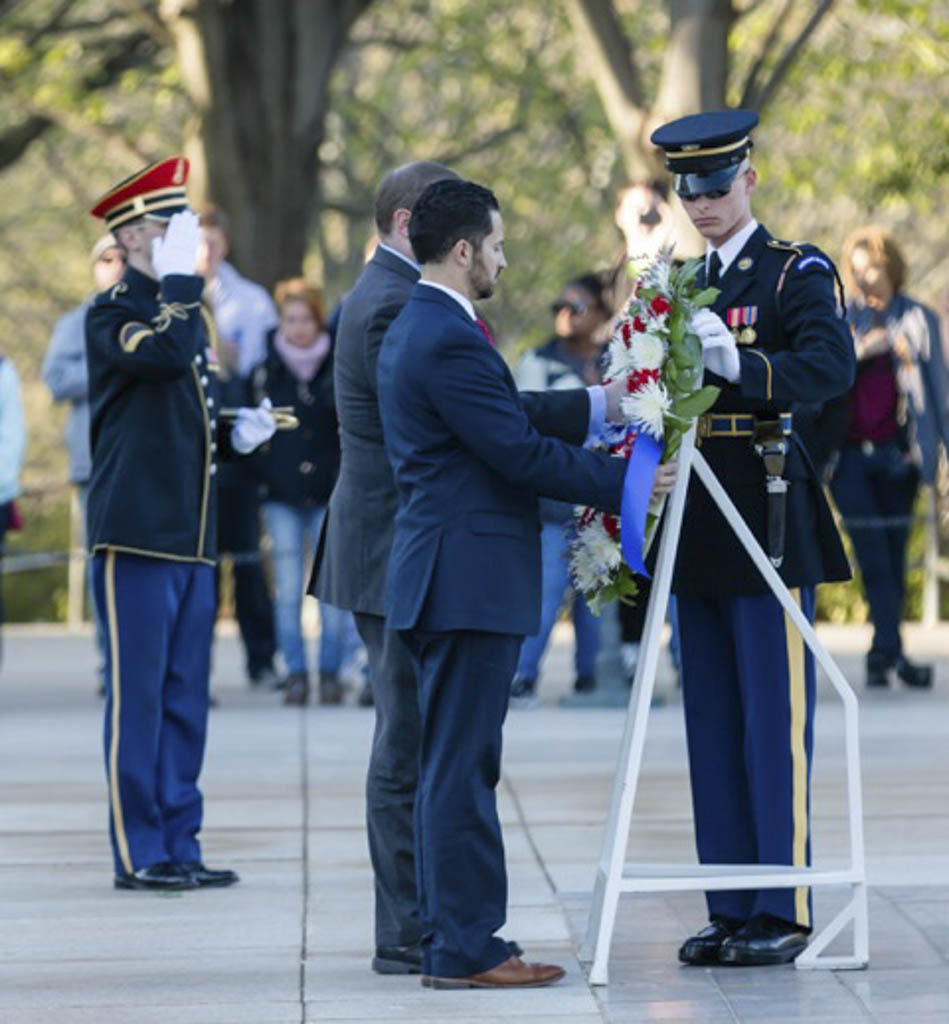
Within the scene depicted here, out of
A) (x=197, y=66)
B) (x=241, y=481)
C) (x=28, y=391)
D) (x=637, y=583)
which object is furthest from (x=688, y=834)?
(x=28, y=391)

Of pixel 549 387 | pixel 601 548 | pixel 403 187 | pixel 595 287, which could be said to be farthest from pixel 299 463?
pixel 601 548

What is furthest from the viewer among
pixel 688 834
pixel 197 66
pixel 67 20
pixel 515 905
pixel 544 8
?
pixel 544 8

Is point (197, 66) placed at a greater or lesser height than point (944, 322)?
greater

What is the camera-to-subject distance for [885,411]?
1245 centimetres

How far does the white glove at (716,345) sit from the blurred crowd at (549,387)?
222 inches

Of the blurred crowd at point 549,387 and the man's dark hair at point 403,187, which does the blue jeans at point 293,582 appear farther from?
the man's dark hair at point 403,187

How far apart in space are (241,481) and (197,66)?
16.5ft

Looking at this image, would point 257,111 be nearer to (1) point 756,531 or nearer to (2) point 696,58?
(2) point 696,58

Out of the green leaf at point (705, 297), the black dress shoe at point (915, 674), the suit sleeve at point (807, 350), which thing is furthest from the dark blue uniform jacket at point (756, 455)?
the black dress shoe at point (915, 674)

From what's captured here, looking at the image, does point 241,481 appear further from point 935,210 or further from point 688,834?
point 935,210

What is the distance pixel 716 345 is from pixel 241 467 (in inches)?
262

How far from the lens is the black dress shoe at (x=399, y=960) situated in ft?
21.4

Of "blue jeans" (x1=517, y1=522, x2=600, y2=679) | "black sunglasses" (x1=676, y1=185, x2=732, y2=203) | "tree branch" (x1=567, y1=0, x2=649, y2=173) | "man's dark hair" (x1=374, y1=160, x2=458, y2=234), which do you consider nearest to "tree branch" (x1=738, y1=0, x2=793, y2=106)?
"tree branch" (x1=567, y1=0, x2=649, y2=173)

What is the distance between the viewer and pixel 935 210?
25.5 meters
